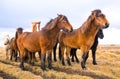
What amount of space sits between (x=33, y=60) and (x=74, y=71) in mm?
2937

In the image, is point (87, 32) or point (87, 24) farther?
point (87, 32)

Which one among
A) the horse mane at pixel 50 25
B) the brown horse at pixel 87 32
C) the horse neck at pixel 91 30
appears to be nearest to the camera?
the horse mane at pixel 50 25

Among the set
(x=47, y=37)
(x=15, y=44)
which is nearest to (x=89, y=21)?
(x=47, y=37)

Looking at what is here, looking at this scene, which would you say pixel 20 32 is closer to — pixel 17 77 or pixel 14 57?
pixel 14 57

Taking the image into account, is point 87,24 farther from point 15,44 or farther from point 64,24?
point 15,44

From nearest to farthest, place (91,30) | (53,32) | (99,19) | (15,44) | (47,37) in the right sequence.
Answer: (47,37) → (53,32) → (99,19) → (91,30) → (15,44)

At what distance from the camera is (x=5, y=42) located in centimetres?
2720

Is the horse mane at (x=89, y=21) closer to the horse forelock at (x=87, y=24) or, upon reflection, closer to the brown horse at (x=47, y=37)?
the horse forelock at (x=87, y=24)

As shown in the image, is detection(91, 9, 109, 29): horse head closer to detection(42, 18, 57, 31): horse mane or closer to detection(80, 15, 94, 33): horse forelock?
detection(80, 15, 94, 33): horse forelock

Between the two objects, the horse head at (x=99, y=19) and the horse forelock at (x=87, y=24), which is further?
the horse forelock at (x=87, y=24)

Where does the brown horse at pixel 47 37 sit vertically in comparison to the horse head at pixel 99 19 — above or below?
below

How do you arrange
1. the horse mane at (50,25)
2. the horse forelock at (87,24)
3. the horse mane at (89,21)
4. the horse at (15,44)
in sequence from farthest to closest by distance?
1. the horse at (15,44)
2. the horse forelock at (87,24)
3. the horse mane at (89,21)
4. the horse mane at (50,25)

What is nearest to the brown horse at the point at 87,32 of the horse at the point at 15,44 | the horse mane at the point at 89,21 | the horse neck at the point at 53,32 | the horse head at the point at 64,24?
the horse mane at the point at 89,21

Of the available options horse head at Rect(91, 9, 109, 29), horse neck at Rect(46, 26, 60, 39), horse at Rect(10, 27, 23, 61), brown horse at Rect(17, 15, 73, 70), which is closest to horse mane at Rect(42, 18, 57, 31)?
brown horse at Rect(17, 15, 73, 70)
